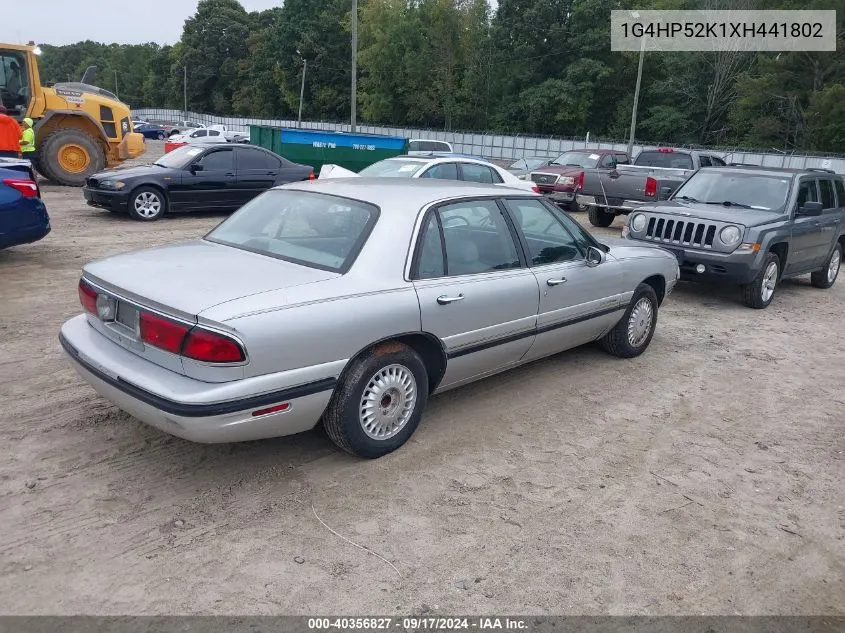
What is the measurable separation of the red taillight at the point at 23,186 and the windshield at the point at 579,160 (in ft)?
42.6

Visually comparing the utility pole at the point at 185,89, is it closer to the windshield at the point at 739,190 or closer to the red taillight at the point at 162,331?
the windshield at the point at 739,190

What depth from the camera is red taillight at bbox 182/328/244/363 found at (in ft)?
11.1

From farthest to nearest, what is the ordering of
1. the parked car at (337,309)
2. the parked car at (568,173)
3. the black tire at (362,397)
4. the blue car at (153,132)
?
the blue car at (153,132) → the parked car at (568,173) → the black tire at (362,397) → the parked car at (337,309)

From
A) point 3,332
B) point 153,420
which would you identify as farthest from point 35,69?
point 153,420

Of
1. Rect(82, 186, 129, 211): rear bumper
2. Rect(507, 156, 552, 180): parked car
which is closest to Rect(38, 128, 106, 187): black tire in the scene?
Rect(82, 186, 129, 211): rear bumper

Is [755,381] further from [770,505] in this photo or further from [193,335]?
[193,335]

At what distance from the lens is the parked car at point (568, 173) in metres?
16.6

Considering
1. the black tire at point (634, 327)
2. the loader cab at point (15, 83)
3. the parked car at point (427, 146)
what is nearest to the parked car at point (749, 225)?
the black tire at point (634, 327)

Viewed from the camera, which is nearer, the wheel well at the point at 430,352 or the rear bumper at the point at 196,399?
the rear bumper at the point at 196,399

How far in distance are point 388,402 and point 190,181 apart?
10.1 m

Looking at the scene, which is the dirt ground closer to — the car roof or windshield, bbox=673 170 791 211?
the car roof

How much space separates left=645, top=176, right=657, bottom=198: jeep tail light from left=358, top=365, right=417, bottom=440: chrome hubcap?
10620mm

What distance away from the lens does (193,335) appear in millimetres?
3404

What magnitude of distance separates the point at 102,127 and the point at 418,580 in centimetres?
1730
